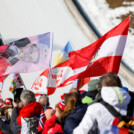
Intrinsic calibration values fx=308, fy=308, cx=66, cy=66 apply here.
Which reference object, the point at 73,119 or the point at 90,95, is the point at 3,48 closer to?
the point at 90,95

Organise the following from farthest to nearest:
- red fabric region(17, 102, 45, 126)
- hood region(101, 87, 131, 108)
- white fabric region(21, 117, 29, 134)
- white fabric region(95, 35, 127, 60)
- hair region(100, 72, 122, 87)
A: 1. white fabric region(95, 35, 127, 60)
2. white fabric region(21, 117, 29, 134)
3. red fabric region(17, 102, 45, 126)
4. hair region(100, 72, 122, 87)
5. hood region(101, 87, 131, 108)

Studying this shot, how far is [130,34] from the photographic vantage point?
6.04m

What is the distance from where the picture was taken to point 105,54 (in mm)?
3721

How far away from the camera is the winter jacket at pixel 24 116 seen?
3266mm

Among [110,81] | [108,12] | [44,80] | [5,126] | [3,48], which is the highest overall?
[3,48]

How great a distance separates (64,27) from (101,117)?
4.66m

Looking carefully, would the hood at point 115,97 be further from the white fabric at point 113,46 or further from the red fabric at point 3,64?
the red fabric at point 3,64

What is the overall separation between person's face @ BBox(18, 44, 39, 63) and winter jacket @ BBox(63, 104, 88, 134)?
5.81ft

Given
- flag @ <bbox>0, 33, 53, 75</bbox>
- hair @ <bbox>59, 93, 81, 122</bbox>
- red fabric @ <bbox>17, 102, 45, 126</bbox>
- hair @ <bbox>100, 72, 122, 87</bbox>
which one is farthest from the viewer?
flag @ <bbox>0, 33, 53, 75</bbox>

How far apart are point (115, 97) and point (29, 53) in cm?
227

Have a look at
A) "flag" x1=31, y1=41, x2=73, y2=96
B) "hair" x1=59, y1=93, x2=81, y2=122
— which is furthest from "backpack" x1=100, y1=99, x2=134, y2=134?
"flag" x1=31, y1=41, x2=73, y2=96

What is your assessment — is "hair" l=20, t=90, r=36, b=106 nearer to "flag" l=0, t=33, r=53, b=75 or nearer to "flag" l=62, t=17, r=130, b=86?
"flag" l=62, t=17, r=130, b=86

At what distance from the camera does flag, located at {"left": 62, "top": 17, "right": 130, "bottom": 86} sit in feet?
12.0

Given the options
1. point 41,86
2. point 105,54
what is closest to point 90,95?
point 105,54
